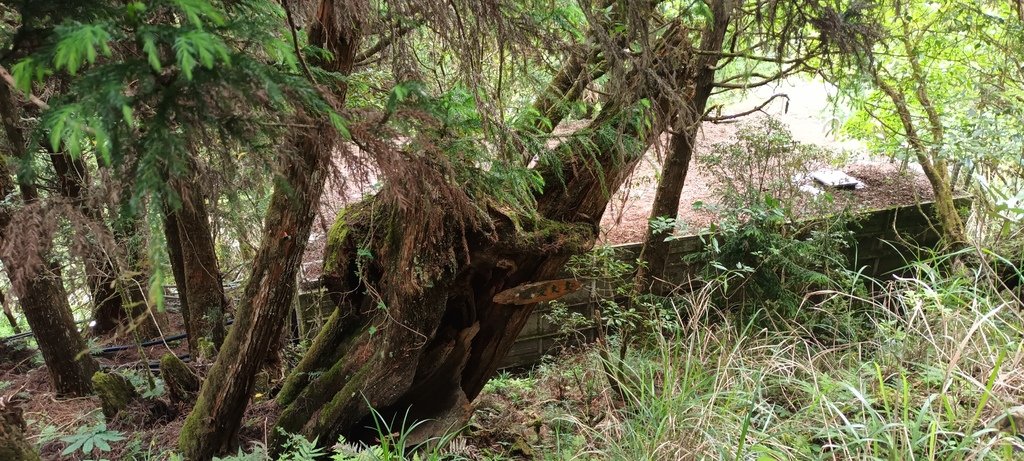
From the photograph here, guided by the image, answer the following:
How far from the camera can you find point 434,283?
9.99 ft

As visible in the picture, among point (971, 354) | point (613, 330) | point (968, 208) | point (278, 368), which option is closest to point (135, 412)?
point (278, 368)

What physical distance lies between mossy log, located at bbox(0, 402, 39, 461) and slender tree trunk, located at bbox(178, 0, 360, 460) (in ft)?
3.11

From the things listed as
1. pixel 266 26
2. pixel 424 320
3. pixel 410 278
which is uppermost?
pixel 266 26

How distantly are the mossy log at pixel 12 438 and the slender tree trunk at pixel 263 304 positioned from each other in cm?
95

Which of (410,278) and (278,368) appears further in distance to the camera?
(278,368)

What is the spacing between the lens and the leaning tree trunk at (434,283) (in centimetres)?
303

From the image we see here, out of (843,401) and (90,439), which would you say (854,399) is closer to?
(843,401)

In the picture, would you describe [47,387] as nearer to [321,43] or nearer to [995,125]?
[321,43]

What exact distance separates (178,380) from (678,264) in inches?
200

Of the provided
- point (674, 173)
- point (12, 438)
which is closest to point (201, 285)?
point (12, 438)

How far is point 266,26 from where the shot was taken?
1705 millimetres

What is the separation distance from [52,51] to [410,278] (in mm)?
1975

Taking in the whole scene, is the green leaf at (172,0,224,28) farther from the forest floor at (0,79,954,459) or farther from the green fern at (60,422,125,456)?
the green fern at (60,422,125,456)

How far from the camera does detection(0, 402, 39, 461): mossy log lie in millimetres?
2129
